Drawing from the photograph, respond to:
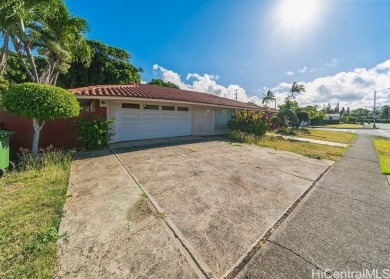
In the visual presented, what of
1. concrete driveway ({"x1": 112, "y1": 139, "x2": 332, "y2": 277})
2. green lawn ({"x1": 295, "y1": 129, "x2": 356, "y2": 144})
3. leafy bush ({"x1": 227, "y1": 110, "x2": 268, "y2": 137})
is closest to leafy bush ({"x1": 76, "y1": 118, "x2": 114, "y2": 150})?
concrete driveway ({"x1": 112, "y1": 139, "x2": 332, "y2": 277})

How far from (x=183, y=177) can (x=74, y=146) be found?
19.8 ft

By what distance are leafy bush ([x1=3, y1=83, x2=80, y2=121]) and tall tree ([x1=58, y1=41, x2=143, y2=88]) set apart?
1446 centimetres

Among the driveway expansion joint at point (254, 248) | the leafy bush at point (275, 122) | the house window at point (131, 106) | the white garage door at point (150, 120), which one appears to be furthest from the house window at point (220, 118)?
the driveway expansion joint at point (254, 248)

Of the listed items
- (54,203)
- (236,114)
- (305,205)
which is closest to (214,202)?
(305,205)

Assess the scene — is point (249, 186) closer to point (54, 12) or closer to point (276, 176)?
point (276, 176)

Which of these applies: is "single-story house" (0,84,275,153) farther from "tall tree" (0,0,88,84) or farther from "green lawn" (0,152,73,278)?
"green lawn" (0,152,73,278)

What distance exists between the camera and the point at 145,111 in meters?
10.7

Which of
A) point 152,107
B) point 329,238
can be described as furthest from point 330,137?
point 329,238

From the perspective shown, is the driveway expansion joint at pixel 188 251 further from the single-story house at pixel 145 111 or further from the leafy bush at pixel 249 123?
the leafy bush at pixel 249 123

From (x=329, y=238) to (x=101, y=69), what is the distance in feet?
74.8

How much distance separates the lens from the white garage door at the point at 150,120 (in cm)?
992

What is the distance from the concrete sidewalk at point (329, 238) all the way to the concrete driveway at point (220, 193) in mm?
252

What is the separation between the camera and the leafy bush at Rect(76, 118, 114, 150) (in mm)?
7840

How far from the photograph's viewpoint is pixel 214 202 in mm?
3842
